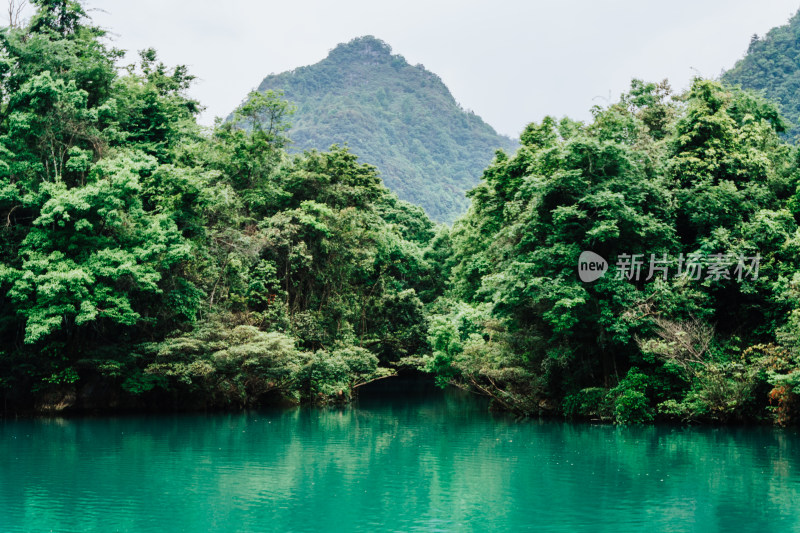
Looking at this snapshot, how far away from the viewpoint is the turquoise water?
10.3 metres

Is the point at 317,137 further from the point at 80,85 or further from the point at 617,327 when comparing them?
the point at 617,327

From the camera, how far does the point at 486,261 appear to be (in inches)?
1208

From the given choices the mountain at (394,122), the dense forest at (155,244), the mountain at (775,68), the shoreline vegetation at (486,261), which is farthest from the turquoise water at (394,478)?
the mountain at (394,122)

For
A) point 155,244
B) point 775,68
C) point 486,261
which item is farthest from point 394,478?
point 775,68

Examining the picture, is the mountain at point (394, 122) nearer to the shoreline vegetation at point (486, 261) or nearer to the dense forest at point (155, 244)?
the dense forest at point (155, 244)

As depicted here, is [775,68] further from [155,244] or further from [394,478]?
[394,478]

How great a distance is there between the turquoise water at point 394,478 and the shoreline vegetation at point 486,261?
2388 millimetres

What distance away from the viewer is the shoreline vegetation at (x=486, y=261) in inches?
839

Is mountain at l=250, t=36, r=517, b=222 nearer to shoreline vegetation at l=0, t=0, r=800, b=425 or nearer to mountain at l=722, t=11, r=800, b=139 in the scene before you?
mountain at l=722, t=11, r=800, b=139

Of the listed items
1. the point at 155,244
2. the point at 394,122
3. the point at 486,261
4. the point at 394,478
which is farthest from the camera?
the point at 394,122

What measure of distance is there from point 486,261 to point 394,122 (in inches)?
4458

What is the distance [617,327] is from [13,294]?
57.6 ft

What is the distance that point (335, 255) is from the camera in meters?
32.4

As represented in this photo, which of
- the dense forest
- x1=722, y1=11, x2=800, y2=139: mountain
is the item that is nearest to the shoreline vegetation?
the dense forest
